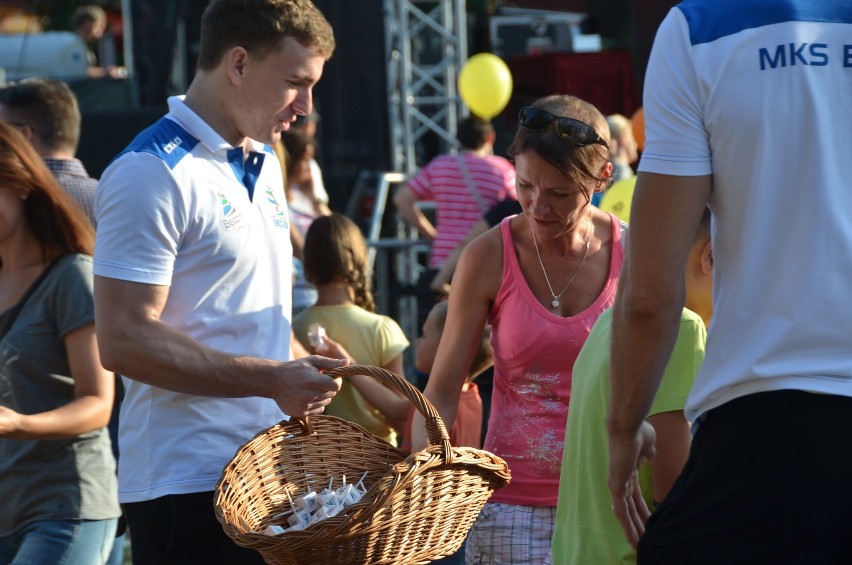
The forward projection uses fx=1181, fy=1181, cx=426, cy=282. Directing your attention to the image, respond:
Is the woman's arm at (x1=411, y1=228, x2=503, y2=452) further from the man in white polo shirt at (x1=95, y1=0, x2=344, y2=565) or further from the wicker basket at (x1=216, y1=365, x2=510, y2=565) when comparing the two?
the man in white polo shirt at (x1=95, y1=0, x2=344, y2=565)

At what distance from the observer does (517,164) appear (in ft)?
8.91

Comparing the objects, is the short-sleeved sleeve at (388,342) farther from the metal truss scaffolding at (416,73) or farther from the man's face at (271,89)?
the metal truss scaffolding at (416,73)

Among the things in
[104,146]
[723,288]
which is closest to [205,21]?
[723,288]

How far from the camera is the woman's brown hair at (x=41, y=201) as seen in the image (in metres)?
3.14

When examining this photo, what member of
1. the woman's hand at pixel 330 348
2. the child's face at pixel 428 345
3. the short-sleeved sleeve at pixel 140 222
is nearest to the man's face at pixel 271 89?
the short-sleeved sleeve at pixel 140 222

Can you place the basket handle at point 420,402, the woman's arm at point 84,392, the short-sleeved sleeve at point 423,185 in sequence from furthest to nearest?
1. the short-sleeved sleeve at point 423,185
2. the woman's arm at point 84,392
3. the basket handle at point 420,402

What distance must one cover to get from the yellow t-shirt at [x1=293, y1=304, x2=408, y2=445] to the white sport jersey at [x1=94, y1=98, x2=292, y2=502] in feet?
4.36

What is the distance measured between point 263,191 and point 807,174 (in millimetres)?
1347

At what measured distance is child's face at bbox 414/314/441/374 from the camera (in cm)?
388

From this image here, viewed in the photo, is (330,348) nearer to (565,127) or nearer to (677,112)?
(565,127)

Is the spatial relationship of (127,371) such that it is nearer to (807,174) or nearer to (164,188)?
(164,188)

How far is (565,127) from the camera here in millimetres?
2611

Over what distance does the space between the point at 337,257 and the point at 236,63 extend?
1648 mm

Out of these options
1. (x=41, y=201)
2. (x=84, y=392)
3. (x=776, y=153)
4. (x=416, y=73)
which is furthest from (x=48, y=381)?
(x=416, y=73)
